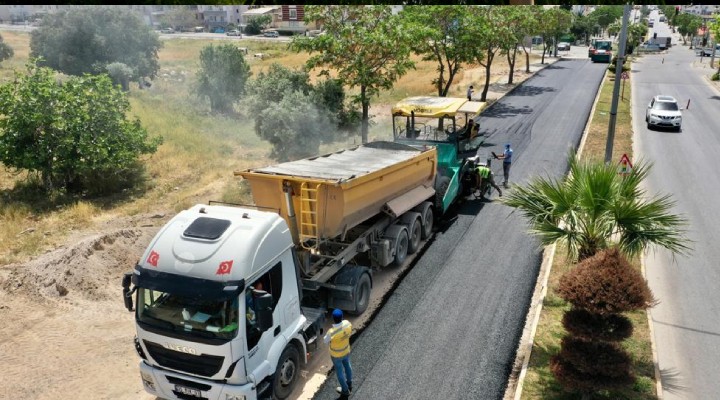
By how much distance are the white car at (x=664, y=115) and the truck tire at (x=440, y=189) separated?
16.9 metres

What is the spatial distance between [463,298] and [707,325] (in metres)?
4.63

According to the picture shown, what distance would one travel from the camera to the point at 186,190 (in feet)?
60.4

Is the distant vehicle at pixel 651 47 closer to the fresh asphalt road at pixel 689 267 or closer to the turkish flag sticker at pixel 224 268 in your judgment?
the fresh asphalt road at pixel 689 267

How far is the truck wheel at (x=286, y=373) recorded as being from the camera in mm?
7875

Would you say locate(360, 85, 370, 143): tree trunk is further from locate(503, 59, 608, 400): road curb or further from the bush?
the bush

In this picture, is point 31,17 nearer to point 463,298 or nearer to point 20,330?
point 20,330

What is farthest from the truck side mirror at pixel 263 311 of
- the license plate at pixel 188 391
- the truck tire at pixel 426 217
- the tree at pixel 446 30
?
the tree at pixel 446 30

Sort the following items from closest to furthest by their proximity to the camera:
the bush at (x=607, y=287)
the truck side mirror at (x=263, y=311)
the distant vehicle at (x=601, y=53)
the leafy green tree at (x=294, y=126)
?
1. the bush at (x=607, y=287)
2. the truck side mirror at (x=263, y=311)
3. the leafy green tree at (x=294, y=126)
4. the distant vehicle at (x=601, y=53)

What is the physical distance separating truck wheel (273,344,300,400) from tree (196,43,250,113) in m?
25.2

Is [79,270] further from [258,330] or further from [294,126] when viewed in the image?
[294,126]

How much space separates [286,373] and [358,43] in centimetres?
1532

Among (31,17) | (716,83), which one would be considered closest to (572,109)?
(716,83)

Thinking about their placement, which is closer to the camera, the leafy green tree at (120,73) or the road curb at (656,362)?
the road curb at (656,362)

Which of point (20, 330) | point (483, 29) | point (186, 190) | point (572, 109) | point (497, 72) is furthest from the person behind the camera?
point (497, 72)
